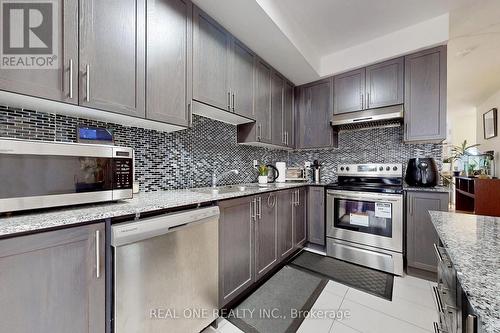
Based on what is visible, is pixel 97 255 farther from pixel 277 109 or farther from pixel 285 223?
pixel 277 109

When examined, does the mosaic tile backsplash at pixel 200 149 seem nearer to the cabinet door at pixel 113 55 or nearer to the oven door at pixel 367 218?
the cabinet door at pixel 113 55

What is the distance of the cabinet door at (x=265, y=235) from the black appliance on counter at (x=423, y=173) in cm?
166

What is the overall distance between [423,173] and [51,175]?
314 cm

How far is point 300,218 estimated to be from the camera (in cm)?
262

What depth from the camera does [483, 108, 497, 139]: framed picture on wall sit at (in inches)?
184

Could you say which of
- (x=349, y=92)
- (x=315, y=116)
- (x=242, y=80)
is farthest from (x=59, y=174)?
(x=349, y=92)

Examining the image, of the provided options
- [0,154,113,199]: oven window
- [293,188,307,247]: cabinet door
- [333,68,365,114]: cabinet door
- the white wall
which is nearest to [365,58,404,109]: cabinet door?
[333,68,365,114]: cabinet door

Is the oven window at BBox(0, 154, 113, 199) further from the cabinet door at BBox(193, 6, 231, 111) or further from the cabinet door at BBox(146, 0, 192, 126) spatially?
the cabinet door at BBox(193, 6, 231, 111)

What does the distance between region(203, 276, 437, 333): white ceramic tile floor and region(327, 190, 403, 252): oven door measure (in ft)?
1.47

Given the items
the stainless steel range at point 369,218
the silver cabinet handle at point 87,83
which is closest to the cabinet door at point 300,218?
the stainless steel range at point 369,218

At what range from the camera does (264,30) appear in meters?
1.89

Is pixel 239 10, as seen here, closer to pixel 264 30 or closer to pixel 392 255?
pixel 264 30

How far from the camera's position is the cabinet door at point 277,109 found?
264 cm

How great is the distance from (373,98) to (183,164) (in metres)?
2.41
